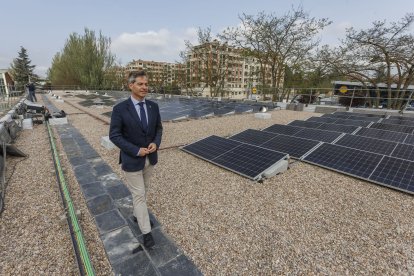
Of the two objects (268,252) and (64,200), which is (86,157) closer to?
Answer: (64,200)

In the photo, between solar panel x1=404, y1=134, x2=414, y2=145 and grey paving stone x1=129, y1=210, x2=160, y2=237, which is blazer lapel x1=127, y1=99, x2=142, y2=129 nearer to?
grey paving stone x1=129, y1=210, x2=160, y2=237

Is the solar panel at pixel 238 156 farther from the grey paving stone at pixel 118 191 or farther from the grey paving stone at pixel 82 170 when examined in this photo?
the grey paving stone at pixel 82 170

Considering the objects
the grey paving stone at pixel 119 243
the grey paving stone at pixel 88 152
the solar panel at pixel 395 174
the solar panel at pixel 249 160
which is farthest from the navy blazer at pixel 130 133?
the solar panel at pixel 395 174

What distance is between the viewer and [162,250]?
9.08 feet

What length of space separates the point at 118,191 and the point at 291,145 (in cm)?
510

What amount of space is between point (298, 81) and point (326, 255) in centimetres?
2582

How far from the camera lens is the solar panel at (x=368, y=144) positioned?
19.9 ft

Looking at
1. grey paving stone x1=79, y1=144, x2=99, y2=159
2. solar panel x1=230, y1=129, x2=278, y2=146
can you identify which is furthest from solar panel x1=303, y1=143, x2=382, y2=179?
grey paving stone x1=79, y1=144, x2=99, y2=159

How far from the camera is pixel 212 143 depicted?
22.2 ft

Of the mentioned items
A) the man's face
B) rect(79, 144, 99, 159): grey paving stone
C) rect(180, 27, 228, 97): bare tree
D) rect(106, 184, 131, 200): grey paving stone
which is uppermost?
rect(180, 27, 228, 97): bare tree

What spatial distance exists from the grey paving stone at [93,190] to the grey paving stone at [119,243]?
1.29m

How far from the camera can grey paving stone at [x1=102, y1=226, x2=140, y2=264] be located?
8.77 ft

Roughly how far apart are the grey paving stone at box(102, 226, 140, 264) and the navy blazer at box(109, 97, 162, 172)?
3.48 ft

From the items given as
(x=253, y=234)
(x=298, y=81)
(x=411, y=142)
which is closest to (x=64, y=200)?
(x=253, y=234)
